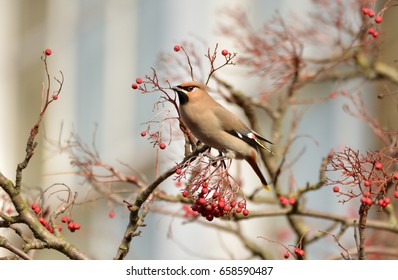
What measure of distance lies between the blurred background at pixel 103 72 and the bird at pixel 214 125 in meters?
5.78

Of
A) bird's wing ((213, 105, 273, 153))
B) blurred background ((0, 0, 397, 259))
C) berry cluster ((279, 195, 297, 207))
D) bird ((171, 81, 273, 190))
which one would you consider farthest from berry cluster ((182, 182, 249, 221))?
blurred background ((0, 0, 397, 259))

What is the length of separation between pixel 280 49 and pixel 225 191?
142 cm

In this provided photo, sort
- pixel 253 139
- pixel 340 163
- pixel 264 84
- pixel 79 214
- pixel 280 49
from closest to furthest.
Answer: pixel 340 163
pixel 253 139
pixel 280 49
pixel 264 84
pixel 79 214

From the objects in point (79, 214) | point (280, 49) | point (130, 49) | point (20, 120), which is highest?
point (280, 49)

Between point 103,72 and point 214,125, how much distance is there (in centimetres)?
700

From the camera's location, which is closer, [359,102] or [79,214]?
[359,102]

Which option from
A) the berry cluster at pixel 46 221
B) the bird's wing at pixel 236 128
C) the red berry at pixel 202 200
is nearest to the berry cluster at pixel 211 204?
the red berry at pixel 202 200

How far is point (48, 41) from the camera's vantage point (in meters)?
10.7

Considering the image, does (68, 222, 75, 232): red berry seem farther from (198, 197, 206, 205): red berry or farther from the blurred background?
the blurred background

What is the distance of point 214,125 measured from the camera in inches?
152

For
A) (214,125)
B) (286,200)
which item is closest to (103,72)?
(286,200)
